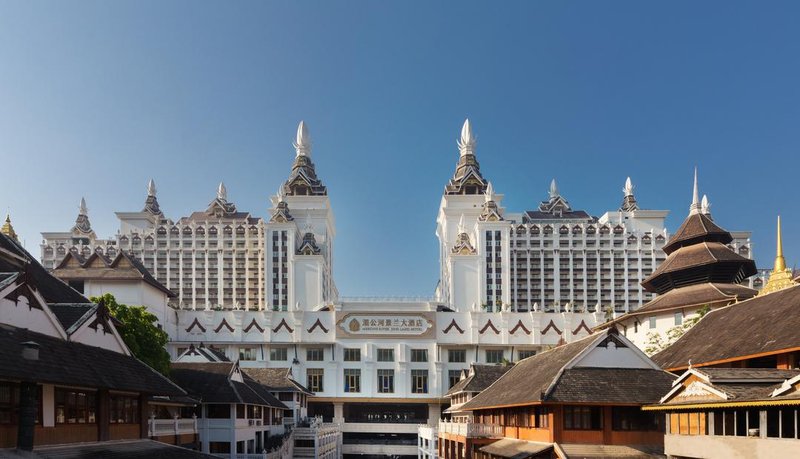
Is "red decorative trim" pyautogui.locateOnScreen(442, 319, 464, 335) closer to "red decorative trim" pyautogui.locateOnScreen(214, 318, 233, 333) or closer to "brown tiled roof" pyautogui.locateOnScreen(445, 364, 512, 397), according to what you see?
"brown tiled roof" pyautogui.locateOnScreen(445, 364, 512, 397)

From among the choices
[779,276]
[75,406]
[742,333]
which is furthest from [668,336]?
[75,406]

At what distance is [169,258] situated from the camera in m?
138

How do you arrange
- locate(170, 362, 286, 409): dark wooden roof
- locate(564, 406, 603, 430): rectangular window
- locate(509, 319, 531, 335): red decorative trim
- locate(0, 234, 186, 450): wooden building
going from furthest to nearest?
locate(509, 319, 531, 335): red decorative trim → locate(170, 362, 286, 409): dark wooden roof → locate(564, 406, 603, 430): rectangular window → locate(0, 234, 186, 450): wooden building

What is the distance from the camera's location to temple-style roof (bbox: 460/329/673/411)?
2842cm

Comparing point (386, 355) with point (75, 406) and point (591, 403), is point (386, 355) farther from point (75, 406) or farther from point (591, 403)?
point (75, 406)

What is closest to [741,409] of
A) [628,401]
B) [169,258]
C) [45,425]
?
[628,401]

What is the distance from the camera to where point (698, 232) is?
186 ft

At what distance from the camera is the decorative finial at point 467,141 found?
466ft

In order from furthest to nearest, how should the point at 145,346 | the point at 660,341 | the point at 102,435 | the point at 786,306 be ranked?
1. the point at 660,341
2. the point at 145,346
3. the point at 786,306
4. the point at 102,435

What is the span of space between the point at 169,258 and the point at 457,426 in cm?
10837

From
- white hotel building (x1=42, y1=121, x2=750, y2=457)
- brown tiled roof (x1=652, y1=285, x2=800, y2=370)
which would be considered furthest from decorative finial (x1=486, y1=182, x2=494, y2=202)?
brown tiled roof (x1=652, y1=285, x2=800, y2=370)

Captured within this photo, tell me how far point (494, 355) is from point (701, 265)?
3494 cm

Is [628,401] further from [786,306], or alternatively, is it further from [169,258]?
[169,258]

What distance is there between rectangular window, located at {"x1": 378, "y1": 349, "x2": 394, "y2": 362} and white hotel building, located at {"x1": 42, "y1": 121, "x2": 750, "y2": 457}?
12cm
